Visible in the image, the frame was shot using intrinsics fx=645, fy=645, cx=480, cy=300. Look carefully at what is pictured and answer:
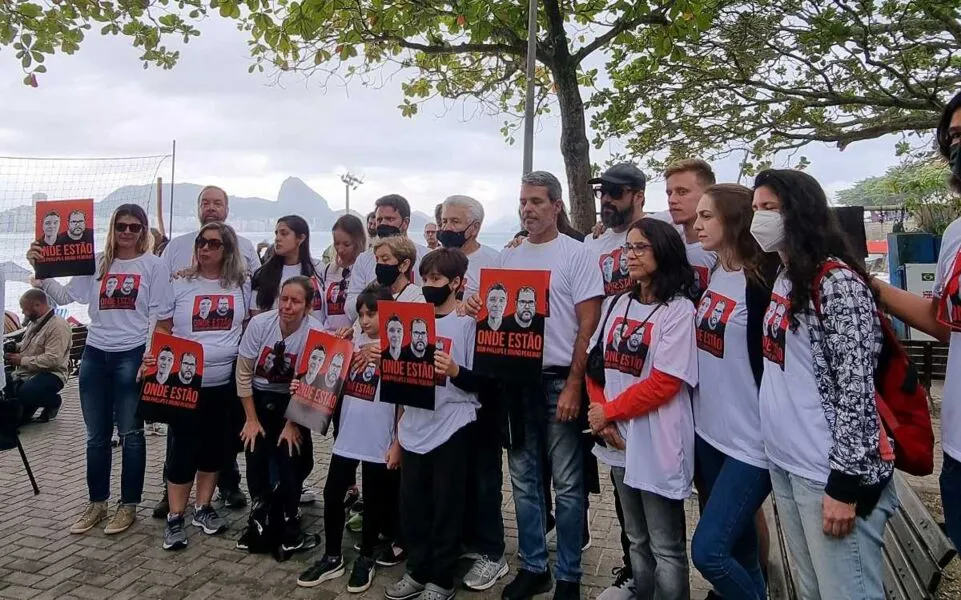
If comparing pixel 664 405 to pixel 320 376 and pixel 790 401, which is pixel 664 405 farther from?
pixel 320 376

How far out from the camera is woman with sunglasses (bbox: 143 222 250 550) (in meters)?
4.18

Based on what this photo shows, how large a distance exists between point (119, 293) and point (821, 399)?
4.24 m

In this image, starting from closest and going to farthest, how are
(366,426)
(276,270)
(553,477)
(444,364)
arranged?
1. (444,364)
2. (553,477)
3. (366,426)
4. (276,270)

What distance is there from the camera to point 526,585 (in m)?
3.45

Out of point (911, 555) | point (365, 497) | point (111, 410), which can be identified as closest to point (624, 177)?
point (911, 555)

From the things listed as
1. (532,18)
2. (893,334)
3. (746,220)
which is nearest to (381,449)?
(746,220)

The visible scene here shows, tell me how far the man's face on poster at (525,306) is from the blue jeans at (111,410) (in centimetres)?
279

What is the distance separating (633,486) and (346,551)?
84.8 inches

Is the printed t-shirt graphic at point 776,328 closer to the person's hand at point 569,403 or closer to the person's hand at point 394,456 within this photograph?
the person's hand at point 569,403

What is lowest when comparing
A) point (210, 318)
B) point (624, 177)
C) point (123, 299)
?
point (210, 318)

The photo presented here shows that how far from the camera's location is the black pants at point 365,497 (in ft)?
12.1

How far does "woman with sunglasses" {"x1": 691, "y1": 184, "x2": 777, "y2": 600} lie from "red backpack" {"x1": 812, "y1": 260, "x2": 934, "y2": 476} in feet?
1.46

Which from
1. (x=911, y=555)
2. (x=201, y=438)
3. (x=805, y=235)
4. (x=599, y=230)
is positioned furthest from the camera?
(x=201, y=438)

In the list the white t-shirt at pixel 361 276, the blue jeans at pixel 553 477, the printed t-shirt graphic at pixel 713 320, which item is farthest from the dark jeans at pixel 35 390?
the printed t-shirt graphic at pixel 713 320
